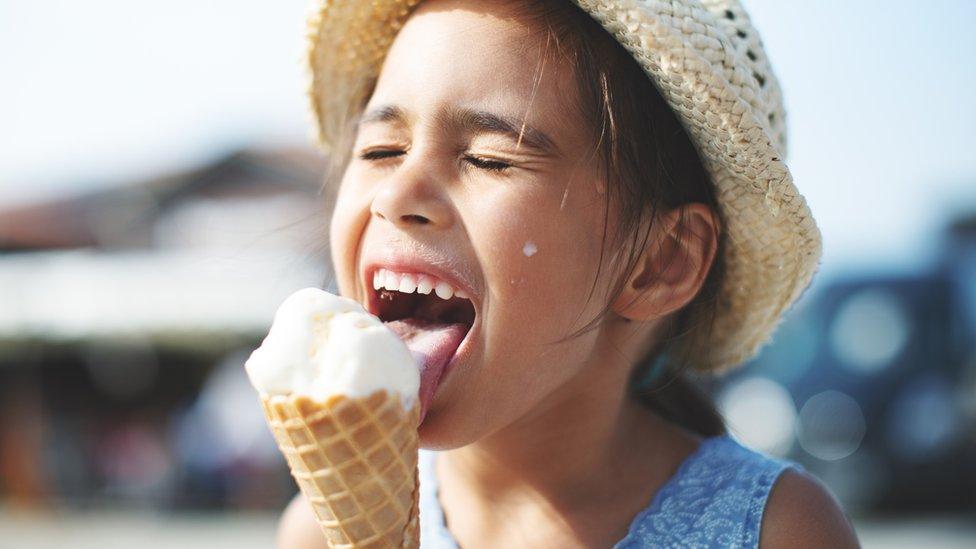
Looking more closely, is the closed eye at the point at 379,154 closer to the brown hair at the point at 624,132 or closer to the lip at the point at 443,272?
the lip at the point at 443,272

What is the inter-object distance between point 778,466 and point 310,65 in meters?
1.62

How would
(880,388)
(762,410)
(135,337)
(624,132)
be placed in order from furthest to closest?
(135,337)
(762,410)
(880,388)
(624,132)

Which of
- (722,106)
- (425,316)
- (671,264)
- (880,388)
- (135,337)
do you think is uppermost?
(722,106)

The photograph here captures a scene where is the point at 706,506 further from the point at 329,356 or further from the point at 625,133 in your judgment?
the point at 329,356

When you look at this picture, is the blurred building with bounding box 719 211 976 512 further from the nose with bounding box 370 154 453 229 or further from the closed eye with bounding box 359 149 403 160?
the nose with bounding box 370 154 453 229

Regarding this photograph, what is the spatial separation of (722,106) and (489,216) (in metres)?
0.53

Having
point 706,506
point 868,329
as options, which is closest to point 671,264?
point 706,506

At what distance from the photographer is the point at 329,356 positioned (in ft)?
5.07

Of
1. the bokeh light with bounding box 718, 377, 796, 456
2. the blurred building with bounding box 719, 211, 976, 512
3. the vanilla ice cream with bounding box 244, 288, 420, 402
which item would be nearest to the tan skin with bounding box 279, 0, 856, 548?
the vanilla ice cream with bounding box 244, 288, 420, 402

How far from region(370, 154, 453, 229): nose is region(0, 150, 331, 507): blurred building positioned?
836cm

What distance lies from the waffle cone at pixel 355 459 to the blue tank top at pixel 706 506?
65 cm

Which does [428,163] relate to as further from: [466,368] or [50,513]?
[50,513]


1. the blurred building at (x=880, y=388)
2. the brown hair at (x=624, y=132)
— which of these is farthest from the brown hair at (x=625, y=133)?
the blurred building at (x=880, y=388)

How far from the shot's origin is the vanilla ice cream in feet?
4.98
